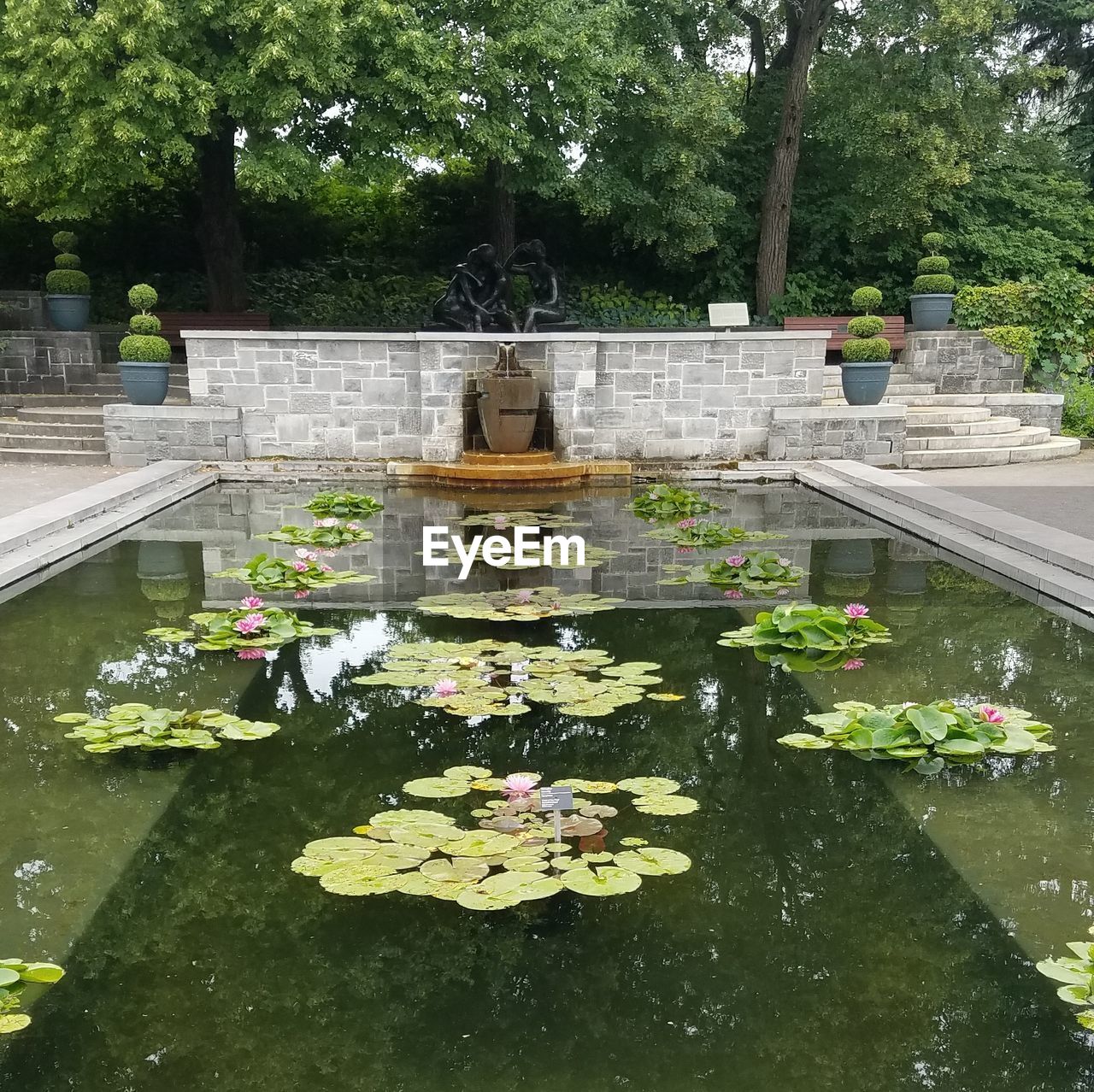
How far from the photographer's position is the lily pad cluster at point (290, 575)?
5594mm

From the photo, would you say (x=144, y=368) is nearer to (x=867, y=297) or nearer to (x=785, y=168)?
(x=867, y=297)

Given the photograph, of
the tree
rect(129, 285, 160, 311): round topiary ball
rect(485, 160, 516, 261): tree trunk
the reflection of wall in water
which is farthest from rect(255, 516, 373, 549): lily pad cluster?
rect(485, 160, 516, 261): tree trunk

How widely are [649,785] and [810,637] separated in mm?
1583

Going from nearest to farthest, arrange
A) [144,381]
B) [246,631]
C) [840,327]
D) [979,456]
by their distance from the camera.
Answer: [246,631] → [144,381] → [979,456] → [840,327]

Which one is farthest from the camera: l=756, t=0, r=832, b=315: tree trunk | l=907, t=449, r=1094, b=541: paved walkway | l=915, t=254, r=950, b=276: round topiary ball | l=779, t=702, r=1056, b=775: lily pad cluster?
l=756, t=0, r=832, b=315: tree trunk

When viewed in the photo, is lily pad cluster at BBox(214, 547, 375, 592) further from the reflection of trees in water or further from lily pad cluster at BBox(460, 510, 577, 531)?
the reflection of trees in water

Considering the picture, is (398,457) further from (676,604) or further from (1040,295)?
(1040,295)

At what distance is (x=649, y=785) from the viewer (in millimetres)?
3197

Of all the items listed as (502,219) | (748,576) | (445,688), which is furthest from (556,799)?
(502,219)

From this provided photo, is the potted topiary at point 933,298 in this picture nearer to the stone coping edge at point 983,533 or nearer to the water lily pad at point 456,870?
the stone coping edge at point 983,533

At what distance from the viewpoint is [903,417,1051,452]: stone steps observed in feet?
35.3

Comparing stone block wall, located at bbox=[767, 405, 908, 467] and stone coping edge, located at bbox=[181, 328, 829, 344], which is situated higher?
stone coping edge, located at bbox=[181, 328, 829, 344]

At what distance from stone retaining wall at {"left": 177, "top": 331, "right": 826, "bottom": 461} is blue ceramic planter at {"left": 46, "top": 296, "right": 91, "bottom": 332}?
155 inches

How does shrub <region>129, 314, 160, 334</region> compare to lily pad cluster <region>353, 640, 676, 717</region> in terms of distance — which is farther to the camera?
shrub <region>129, 314, 160, 334</region>
